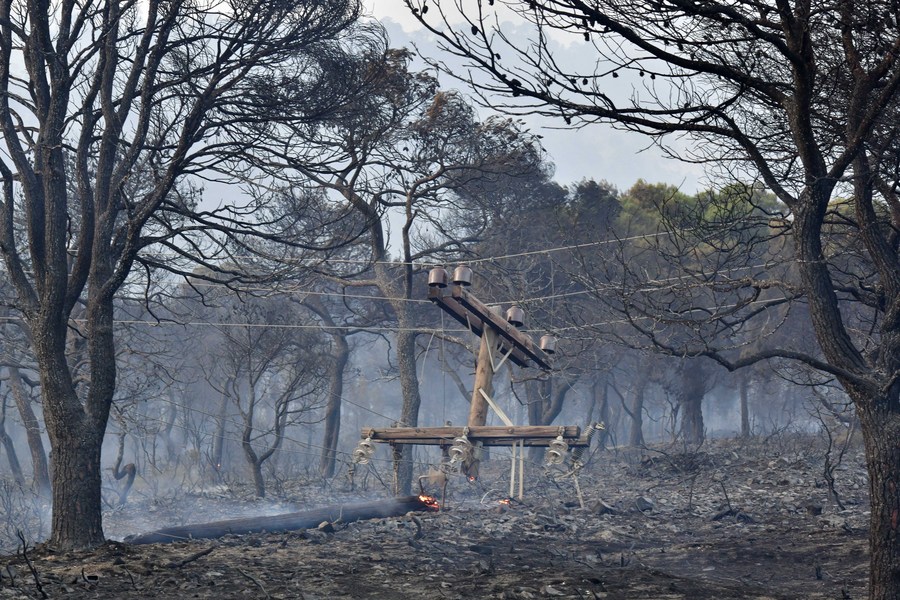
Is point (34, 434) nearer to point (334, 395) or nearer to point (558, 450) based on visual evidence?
point (334, 395)

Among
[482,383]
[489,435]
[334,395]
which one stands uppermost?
[334,395]

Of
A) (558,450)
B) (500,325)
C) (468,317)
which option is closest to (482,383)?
(500,325)

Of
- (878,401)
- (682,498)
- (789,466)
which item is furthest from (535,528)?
(789,466)

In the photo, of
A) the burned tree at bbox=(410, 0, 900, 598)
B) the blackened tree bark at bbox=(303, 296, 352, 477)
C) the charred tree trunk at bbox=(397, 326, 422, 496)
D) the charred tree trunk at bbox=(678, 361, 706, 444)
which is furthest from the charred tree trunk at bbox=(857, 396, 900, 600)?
the charred tree trunk at bbox=(678, 361, 706, 444)

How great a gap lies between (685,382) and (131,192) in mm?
23867

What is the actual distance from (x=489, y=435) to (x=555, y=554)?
5.11 m

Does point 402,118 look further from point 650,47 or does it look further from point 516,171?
point 650,47

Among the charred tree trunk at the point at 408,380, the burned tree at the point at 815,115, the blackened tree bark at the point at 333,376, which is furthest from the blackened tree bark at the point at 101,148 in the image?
the blackened tree bark at the point at 333,376

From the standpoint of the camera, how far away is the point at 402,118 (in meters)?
21.0

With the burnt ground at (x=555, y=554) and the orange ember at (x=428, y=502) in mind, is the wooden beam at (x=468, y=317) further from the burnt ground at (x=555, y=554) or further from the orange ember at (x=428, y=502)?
the orange ember at (x=428, y=502)

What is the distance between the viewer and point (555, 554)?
12.0 metres

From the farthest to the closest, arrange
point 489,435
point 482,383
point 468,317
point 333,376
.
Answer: point 333,376
point 482,383
point 468,317
point 489,435

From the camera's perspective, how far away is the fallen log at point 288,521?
44.2ft

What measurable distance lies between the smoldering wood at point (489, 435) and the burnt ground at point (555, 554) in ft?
4.75
